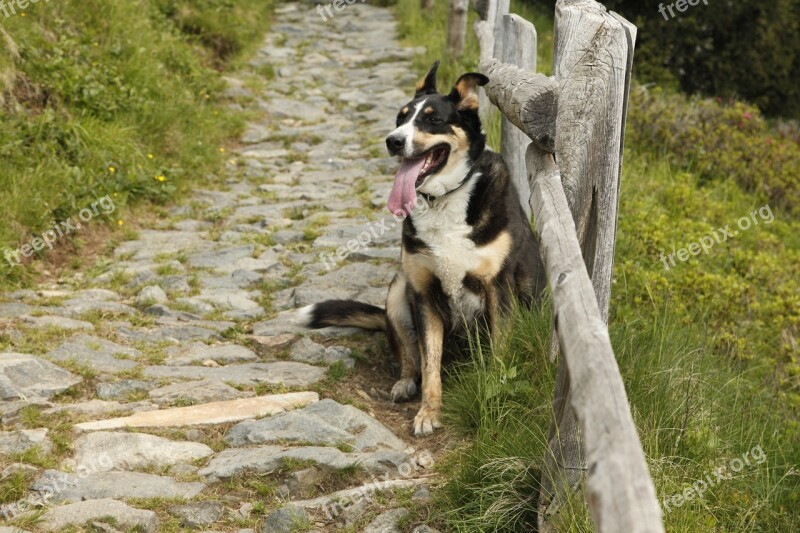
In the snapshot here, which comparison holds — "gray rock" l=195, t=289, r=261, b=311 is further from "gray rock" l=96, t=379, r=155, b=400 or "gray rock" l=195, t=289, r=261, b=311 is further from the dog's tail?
"gray rock" l=96, t=379, r=155, b=400

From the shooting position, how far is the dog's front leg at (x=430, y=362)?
176 inches

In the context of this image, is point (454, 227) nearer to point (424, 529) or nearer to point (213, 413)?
point (213, 413)

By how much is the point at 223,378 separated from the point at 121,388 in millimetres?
529

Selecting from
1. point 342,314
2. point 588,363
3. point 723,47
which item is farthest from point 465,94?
point 723,47

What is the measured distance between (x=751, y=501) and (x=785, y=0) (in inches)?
487

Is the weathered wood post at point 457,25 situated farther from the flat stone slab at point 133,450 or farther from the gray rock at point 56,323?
the flat stone slab at point 133,450

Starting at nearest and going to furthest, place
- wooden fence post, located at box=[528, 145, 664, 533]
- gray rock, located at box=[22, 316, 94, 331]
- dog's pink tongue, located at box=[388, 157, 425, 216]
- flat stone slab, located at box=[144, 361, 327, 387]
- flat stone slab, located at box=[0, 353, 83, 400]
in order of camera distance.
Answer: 1. wooden fence post, located at box=[528, 145, 664, 533]
2. flat stone slab, located at box=[0, 353, 83, 400]
3. dog's pink tongue, located at box=[388, 157, 425, 216]
4. flat stone slab, located at box=[144, 361, 327, 387]
5. gray rock, located at box=[22, 316, 94, 331]

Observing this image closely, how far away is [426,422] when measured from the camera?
14.5 ft

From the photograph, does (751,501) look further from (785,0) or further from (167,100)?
(785,0)

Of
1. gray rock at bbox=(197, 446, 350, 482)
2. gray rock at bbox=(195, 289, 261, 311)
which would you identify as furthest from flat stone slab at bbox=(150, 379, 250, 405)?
gray rock at bbox=(195, 289, 261, 311)

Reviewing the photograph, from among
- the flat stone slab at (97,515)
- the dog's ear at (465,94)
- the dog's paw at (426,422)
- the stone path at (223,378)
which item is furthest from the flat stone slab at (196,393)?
the dog's ear at (465,94)

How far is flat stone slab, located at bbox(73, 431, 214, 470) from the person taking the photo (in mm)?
3826

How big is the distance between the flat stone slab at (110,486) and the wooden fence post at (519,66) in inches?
119

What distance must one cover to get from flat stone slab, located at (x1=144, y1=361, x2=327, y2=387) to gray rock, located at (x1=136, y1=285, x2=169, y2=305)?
3.42ft
